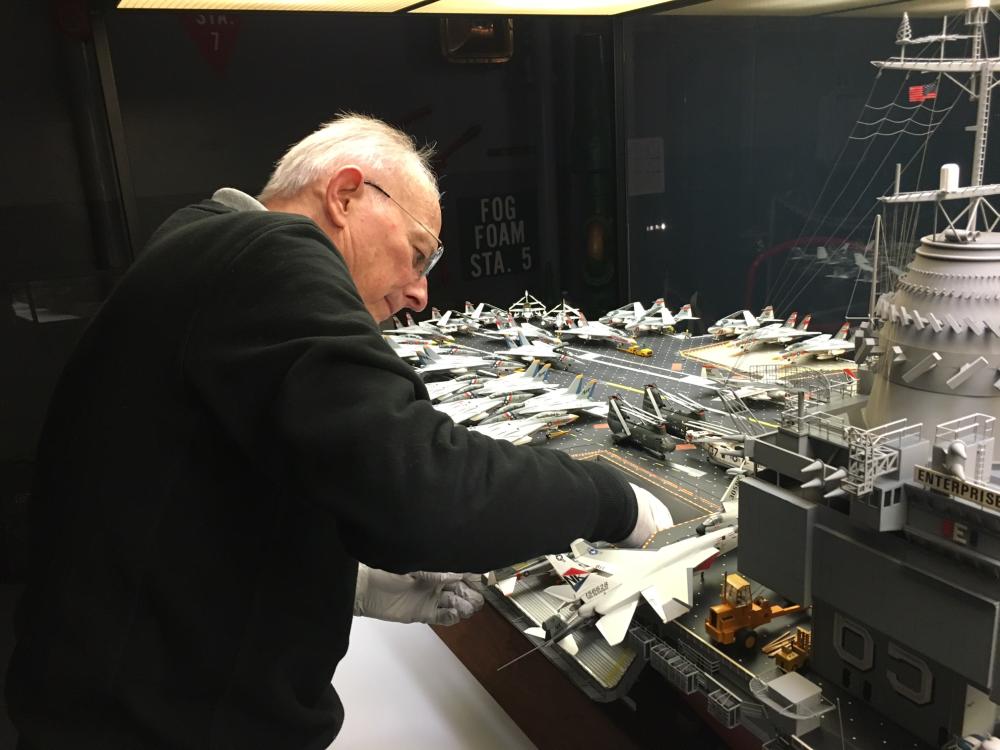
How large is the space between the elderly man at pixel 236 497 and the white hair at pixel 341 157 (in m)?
0.50

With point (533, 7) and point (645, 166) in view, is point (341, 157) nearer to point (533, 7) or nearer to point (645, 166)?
point (533, 7)

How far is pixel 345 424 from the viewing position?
10.1 feet

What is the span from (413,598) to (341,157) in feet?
13.1

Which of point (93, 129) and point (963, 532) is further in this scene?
point (93, 129)

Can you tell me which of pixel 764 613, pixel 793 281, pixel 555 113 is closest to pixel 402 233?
pixel 764 613

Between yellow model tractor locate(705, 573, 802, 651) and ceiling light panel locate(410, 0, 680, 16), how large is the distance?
34.1 feet

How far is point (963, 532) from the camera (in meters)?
4.77

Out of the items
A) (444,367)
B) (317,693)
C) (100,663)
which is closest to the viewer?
(100,663)

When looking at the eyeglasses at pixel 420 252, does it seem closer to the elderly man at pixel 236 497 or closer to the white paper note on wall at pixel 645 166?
the elderly man at pixel 236 497

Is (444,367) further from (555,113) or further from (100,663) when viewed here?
(100,663)

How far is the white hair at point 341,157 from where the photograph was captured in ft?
14.7

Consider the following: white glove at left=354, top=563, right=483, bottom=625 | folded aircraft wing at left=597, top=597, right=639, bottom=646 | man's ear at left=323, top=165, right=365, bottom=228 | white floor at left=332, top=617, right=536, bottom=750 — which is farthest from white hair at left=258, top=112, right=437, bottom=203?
white floor at left=332, top=617, right=536, bottom=750

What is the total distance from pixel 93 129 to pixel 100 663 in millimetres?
14326

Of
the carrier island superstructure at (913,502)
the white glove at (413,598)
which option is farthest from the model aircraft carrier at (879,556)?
the white glove at (413,598)
